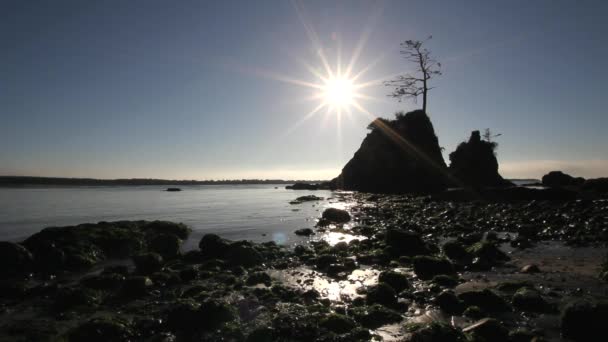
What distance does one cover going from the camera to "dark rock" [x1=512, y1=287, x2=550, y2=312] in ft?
20.5

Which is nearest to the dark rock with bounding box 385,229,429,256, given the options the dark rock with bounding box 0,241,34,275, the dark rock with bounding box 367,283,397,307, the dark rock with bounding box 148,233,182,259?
the dark rock with bounding box 367,283,397,307

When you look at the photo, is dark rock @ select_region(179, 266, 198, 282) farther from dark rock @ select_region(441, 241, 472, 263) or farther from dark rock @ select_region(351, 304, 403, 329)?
dark rock @ select_region(441, 241, 472, 263)

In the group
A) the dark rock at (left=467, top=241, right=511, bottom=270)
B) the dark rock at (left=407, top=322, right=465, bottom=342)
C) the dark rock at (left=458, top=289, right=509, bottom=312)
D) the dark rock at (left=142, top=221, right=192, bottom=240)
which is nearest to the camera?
the dark rock at (left=407, top=322, right=465, bottom=342)

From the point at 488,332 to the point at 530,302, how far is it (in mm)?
1782

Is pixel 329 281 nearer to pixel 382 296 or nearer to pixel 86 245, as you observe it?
pixel 382 296

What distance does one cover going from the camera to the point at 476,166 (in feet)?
131

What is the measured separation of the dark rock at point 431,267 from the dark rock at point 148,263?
7.81 meters

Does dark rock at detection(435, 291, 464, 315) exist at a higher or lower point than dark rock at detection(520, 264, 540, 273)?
lower

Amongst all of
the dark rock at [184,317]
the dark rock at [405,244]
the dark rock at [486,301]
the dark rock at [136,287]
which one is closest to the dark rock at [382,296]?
the dark rock at [486,301]

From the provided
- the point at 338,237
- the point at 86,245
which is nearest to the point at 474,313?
the point at 338,237

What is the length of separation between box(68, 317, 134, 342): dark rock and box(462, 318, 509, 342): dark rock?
5676mm

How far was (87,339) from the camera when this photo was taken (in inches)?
223

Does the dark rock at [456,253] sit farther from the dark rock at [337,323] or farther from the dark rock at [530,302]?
the dark rock at [337,323]

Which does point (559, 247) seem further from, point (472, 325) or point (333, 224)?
point (333, 224)
